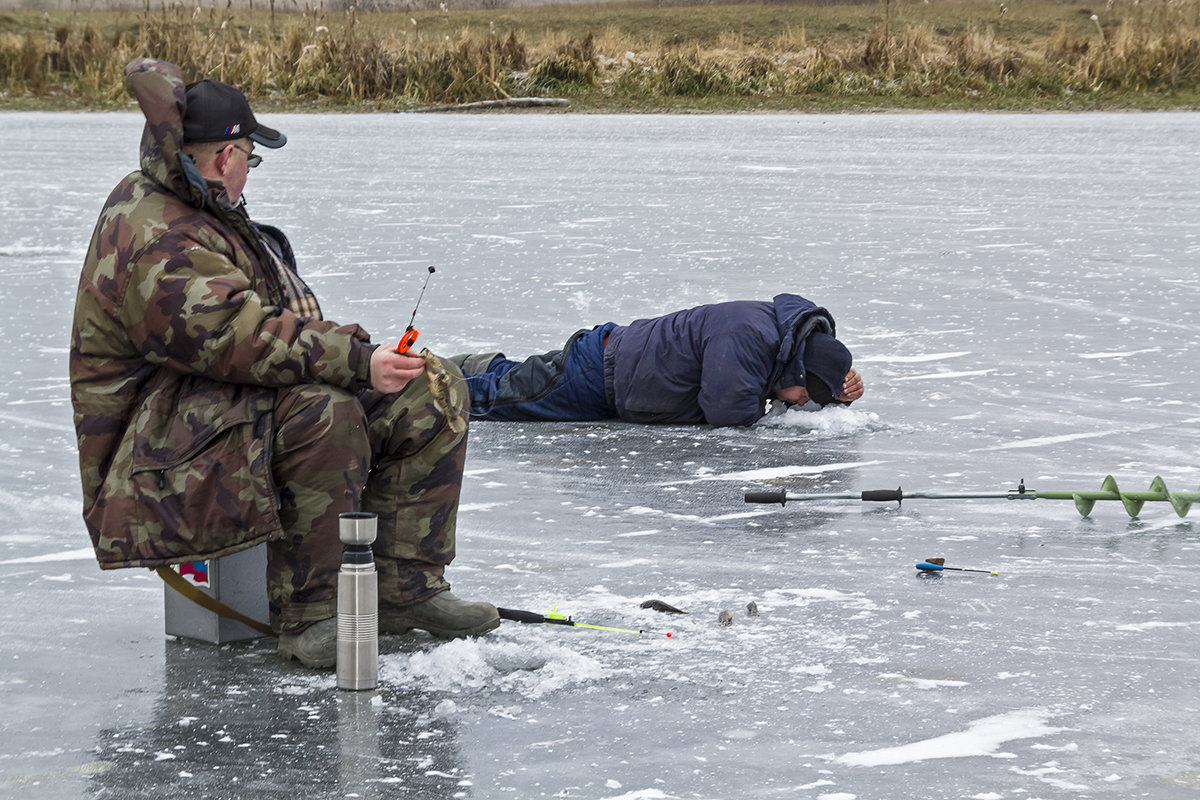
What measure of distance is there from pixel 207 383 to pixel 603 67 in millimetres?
28108

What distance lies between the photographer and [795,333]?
6320 millimetres

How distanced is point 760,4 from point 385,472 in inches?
2334

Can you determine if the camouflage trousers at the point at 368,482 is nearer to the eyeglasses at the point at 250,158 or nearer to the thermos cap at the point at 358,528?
the thermos cap at the point at 358,528

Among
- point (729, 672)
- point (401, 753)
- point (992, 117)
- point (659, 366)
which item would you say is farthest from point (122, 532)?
point (992, 117)

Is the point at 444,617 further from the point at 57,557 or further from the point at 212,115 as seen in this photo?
the point at 57,557

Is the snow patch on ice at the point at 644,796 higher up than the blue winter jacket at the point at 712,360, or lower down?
lower down

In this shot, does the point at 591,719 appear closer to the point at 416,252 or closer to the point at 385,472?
the point at 385,472

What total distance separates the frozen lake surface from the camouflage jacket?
1.26 ft

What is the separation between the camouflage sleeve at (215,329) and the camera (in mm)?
3412

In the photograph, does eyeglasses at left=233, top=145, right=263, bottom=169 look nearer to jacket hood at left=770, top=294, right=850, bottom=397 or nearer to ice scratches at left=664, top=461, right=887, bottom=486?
ice scratches at left=664, top=461, right=887, bottom=486

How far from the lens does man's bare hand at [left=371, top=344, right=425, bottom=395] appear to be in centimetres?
346

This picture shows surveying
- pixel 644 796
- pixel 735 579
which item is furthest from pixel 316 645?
pixel 735 579

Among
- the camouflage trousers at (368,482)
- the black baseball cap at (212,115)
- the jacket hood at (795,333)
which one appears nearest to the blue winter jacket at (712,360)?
the jacket hood at (795,333)

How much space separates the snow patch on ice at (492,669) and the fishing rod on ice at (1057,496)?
161 cm
